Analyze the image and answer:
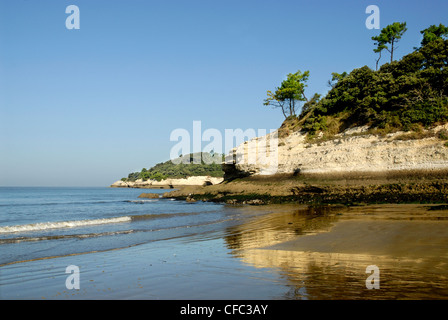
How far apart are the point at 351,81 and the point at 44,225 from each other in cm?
2903

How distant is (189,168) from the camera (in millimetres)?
131875

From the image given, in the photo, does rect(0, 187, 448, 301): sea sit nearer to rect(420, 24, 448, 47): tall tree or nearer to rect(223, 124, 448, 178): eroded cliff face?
rect(223, 124, 448, 178): eroded cliff face

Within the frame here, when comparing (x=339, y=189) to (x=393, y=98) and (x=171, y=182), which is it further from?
(x=171, y=182)

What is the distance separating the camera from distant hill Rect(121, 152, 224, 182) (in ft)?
396

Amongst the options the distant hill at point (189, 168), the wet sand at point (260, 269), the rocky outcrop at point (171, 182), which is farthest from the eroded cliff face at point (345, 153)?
the distant hill at point (189, 168)

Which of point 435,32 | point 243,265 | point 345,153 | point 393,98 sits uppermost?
point 435,32

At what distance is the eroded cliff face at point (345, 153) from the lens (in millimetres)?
21094

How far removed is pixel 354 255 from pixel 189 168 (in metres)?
126

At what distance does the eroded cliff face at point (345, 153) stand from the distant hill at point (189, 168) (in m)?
71.2

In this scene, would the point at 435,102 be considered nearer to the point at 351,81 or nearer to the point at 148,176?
the point at 351,81

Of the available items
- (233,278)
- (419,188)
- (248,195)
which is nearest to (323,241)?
(233,278)

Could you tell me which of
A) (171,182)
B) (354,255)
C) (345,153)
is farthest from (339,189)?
(171,182)

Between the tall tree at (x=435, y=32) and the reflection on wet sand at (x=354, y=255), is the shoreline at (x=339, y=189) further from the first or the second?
the tall tree at (x=435, y=32)
